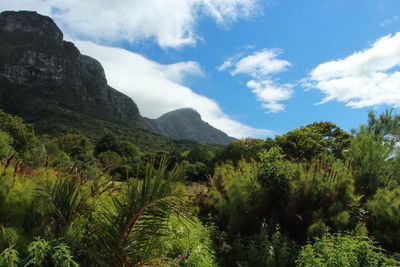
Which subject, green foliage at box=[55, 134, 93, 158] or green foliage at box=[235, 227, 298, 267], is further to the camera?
green foliage at box=[55, 134, 93, 158]

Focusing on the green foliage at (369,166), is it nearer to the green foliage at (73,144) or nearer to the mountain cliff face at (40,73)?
the green foliage at (73,144)

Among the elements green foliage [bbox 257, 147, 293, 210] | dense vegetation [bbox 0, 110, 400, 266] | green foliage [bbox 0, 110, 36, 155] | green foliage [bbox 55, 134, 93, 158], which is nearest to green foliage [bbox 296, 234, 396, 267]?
dense vegetation [bbox 0, 110, 400, 266]

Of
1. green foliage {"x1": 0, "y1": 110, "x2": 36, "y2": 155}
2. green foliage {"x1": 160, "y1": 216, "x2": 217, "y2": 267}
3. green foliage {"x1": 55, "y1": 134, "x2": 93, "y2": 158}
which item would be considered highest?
green foliage {"x1": 160, "y1": 216, "x2": 217, "y2": 267}

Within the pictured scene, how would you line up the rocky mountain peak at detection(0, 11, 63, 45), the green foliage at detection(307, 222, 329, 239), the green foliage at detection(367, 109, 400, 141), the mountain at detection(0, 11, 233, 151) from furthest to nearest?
the rocky mountain peak at detection(0, 11, 63, 45) → the mountain at detection(0, 11, 233, 151) → the green foliage at detection(367, 109, 400, 141) → the green foliage at detection(307, 222, 329, 239)

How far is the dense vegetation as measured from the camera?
2773 millimetres

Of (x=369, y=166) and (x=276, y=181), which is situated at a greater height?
(x=369, y=166)

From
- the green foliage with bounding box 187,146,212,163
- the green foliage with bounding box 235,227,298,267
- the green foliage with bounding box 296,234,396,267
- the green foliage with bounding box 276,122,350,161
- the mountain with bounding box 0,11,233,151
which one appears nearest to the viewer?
the green foliage with bounding box 296,234,396,267

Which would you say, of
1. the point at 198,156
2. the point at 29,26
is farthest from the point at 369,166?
the point at 29,26

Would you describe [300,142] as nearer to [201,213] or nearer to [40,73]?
[201,213]

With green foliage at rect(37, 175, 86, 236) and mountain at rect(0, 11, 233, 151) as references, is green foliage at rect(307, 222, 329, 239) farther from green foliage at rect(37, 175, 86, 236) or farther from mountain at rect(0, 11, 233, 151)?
mountain at rect(0, 11, 233, 151)

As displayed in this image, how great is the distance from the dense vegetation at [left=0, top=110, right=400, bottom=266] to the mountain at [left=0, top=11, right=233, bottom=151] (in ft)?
238

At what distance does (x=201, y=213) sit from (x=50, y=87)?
127757 mm

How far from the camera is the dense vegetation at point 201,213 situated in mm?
2773

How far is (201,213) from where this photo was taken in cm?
721
